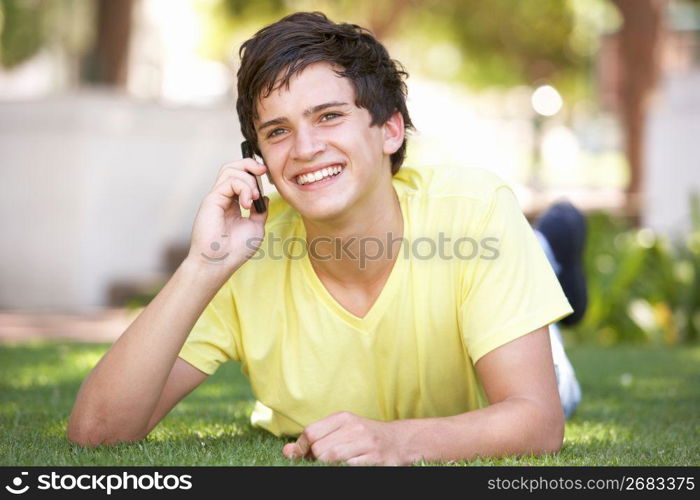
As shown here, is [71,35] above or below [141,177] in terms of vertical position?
above

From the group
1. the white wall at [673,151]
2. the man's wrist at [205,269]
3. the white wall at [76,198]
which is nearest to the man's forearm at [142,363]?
the man's wrist at [205,269]

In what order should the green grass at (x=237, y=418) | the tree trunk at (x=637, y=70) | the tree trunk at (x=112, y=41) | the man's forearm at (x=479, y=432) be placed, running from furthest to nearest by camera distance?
the tree trunk at (x=112, y=41)
the tree trunk at (x=637, y=70)
the green grass at (x=237, y=418)
the man's forearm at (x=479, y=432)

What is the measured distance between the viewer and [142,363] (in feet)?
10.9

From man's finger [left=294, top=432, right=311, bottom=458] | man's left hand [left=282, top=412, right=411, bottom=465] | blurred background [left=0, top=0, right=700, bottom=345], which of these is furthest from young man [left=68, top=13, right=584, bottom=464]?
blurred background [left=0, top=0, right=700, bottom=345]

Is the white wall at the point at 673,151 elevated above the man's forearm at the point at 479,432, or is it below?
above

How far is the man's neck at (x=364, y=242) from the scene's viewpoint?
3.51m

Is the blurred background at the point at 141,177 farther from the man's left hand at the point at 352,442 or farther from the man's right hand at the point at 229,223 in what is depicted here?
the man's left hand at the point at 352,442

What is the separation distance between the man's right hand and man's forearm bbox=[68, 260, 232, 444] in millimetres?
58

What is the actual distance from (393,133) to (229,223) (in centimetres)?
63

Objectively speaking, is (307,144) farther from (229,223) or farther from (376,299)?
(376,299)

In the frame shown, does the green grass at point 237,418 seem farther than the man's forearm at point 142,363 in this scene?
No

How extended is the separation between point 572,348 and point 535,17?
59.7ft

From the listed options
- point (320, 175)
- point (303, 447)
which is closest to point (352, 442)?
point (303, 447)

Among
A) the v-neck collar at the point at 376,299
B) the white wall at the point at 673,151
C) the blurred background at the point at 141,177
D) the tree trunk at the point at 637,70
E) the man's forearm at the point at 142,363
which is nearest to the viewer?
the man's forearm at the point at 142,363
